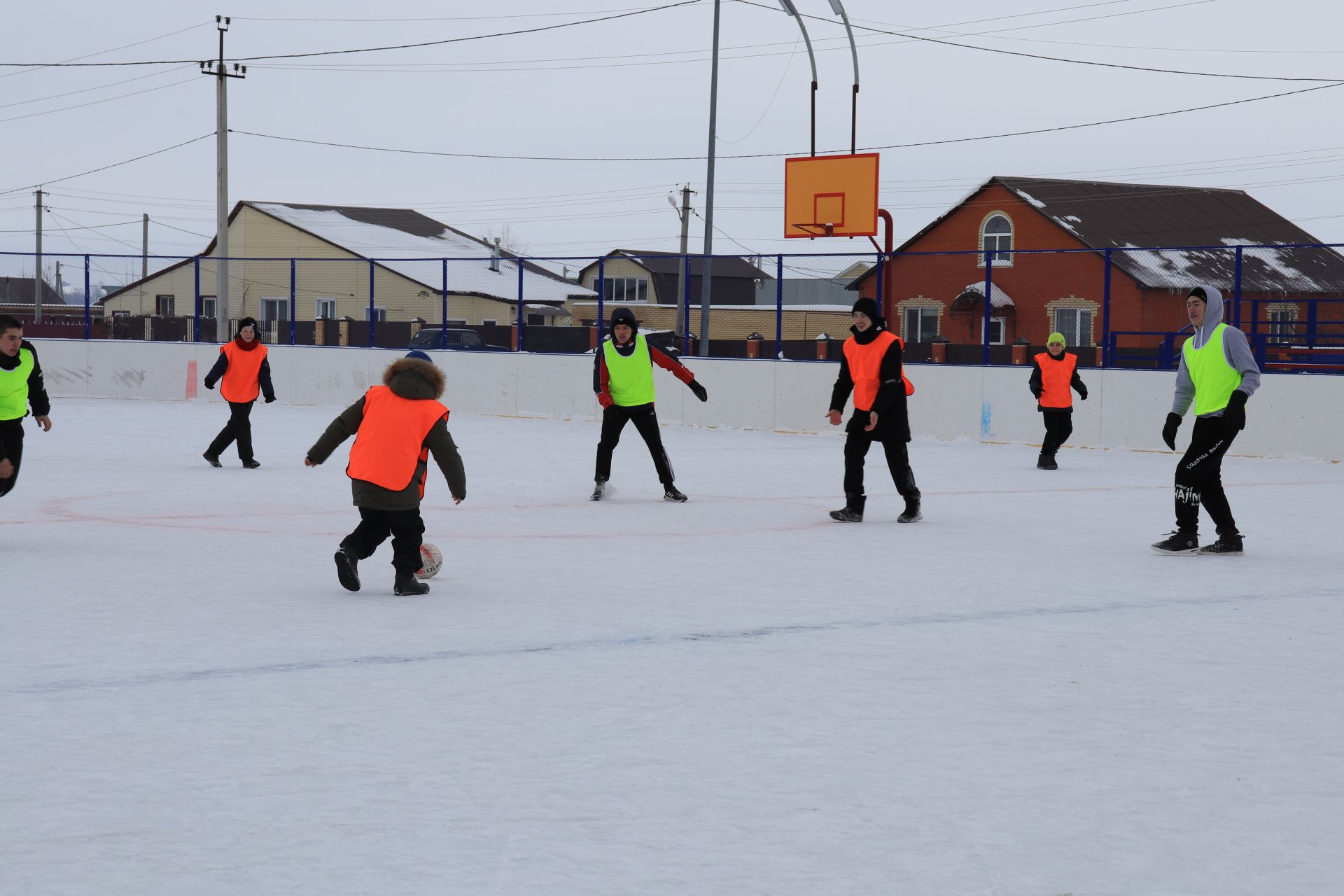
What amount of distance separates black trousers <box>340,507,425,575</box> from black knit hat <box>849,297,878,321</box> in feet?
14.9

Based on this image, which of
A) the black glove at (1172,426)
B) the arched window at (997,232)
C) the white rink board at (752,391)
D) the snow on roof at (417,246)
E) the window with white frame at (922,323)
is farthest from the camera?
the snow on roof at (417,246)

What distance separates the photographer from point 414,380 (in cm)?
812

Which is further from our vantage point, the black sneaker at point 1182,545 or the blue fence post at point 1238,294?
A: the blue fence post at point 1238,294

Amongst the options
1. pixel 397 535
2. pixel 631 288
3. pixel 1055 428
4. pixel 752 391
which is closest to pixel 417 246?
pixel 631 288

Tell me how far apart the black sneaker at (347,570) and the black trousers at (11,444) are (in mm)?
3009

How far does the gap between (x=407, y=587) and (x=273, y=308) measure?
151 feet

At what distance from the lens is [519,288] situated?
27.9 m

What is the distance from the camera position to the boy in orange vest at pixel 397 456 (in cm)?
814

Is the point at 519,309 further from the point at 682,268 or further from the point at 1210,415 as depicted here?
the point at 1210,415

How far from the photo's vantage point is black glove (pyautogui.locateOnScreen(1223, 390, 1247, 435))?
9.95 m

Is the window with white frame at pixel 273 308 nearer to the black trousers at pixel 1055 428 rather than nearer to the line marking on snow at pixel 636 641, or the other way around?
the black trousers at pixel 1055 428


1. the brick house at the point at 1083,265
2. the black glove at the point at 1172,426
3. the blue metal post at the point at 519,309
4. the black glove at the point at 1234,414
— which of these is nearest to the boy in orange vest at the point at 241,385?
the black glove at the point at 1172,426

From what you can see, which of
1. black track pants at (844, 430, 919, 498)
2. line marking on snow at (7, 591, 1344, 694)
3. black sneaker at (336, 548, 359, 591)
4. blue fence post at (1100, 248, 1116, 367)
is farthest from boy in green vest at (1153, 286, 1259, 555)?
blue fence post at (1100, 248, 1116, 367)

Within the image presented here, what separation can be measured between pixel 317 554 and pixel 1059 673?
5036 mm
